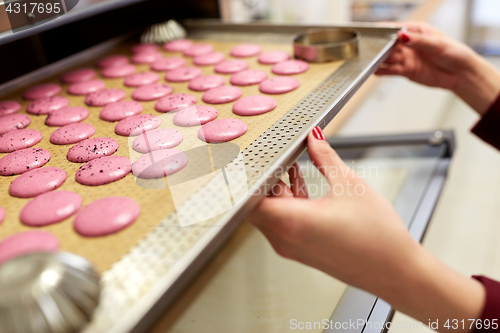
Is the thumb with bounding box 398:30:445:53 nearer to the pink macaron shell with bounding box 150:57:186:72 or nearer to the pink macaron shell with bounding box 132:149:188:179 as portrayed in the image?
the pink macaron shell with bounding box 150:57:186:72

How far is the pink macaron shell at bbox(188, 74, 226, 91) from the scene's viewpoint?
0.99 m

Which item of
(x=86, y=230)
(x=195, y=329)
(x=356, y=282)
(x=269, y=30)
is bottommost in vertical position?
(x=195, y=329)

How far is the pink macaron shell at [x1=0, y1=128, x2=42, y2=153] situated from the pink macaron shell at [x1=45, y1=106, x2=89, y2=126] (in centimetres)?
5

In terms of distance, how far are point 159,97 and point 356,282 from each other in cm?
64

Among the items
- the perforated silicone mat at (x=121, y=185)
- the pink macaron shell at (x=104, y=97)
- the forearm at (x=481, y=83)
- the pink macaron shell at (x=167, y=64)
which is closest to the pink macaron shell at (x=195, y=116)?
the perforated silicone mat at (x=121, y=185)

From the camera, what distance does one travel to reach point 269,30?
4.39 feet

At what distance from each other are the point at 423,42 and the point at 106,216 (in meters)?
0.98

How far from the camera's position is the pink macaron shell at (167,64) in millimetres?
1163

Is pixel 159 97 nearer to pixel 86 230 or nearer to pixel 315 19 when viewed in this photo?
pixel 86 230

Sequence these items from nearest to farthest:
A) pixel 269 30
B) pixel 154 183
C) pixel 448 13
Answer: pixel 154 183
pixel 269 30
pixel 448 13

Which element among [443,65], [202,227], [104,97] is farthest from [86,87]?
[443,65]

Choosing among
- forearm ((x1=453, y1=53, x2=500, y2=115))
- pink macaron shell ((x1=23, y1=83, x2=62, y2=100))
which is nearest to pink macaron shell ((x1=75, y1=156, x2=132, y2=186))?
pink macaron shell ((x1=23, y1=83, x2=62, y2=100))

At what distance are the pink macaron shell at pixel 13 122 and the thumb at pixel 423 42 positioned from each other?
3.22 ft

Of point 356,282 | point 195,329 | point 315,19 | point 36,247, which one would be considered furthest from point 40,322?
point 315,19
